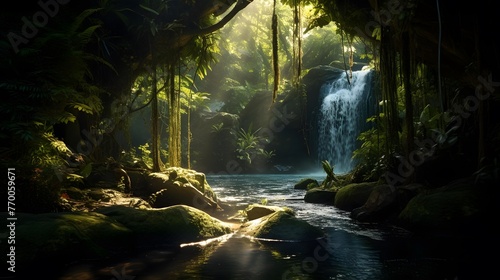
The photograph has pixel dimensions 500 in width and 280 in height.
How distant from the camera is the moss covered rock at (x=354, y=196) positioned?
341 inches

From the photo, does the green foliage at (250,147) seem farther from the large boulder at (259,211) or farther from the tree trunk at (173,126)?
the large boulder at (259,211)

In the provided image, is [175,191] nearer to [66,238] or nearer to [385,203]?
[66,238]

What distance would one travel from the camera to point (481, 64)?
649 centimetres

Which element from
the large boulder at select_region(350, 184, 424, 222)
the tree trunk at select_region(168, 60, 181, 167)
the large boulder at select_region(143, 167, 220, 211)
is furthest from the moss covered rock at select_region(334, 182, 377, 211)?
the tree trunk at select_region(168, 60, 181, 167)

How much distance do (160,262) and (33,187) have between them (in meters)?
2.24

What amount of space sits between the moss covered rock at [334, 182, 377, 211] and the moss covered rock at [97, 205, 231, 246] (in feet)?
13.7

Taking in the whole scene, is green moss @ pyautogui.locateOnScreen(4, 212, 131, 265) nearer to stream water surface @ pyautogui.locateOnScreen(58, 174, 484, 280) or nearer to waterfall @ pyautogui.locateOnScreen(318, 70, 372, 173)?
stream water surface @ pyautogui.locateOnScreen(58, 174, 484, 280)

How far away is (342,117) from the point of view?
71.7ft

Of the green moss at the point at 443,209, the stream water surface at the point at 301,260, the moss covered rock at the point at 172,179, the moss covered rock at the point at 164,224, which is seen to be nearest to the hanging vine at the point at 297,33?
the moss covered rock at the point at 172,179

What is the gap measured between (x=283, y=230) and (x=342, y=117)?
1727 centimetres

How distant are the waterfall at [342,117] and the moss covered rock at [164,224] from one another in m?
15.7

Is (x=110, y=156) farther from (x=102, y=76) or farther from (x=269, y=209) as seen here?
(x=269, y=209)

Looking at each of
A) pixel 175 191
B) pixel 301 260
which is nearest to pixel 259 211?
pixel 175 191

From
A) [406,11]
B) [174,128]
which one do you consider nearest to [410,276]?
[406,11]
